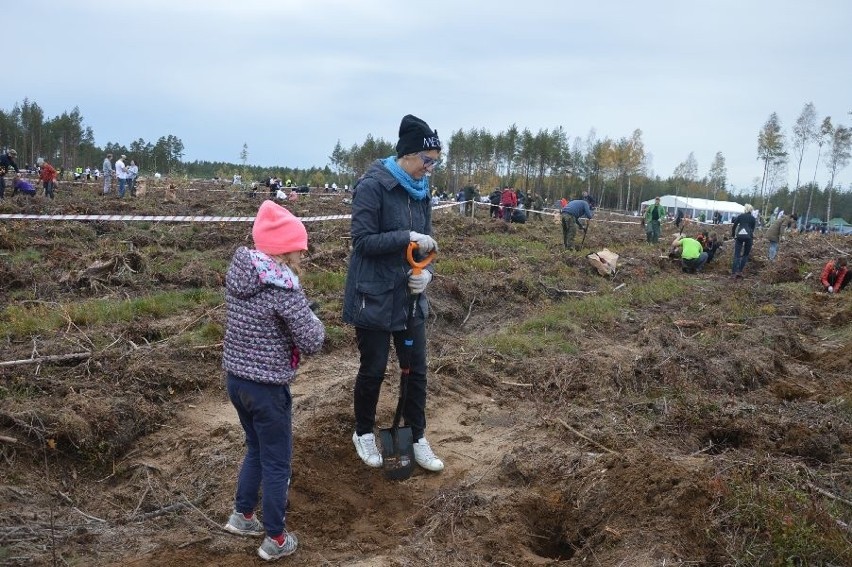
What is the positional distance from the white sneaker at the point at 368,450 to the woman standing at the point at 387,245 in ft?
0.99

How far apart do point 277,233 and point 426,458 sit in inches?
76.6

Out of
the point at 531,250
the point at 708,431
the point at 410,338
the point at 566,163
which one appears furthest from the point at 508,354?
the point at 566,163

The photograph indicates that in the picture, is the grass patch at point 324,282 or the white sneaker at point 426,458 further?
the grass patch at point 324,282

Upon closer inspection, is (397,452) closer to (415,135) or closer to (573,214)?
(415,135)

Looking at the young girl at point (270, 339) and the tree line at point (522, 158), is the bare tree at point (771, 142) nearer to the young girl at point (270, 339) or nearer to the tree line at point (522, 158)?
the tree line at point (522, 158)

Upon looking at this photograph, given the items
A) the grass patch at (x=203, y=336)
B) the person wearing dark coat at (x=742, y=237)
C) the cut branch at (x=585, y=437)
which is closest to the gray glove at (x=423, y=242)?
the cut branch at (x=585, y=437)

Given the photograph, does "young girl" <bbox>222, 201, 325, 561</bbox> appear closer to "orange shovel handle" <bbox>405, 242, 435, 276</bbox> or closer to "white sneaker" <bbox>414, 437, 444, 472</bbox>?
Result: "orange shovel handle" <bbox>405, 242, 435, 276</bbox>

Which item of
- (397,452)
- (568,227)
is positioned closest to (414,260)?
(397,452)

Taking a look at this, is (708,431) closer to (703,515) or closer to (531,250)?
(703,515)

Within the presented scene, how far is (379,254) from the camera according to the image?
3.72 m

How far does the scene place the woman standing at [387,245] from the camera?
3729 mm

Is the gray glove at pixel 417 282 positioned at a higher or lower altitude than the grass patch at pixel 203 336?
higher

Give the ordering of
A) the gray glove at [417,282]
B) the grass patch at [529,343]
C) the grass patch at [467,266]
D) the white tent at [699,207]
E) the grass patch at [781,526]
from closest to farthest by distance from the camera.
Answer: the grass patch at [781,526], the gray glove at [417,282], the grass patch at [529,343], the grass patch at [467,266], the white tent at [699,207]

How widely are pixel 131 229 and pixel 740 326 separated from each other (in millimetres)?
12329
